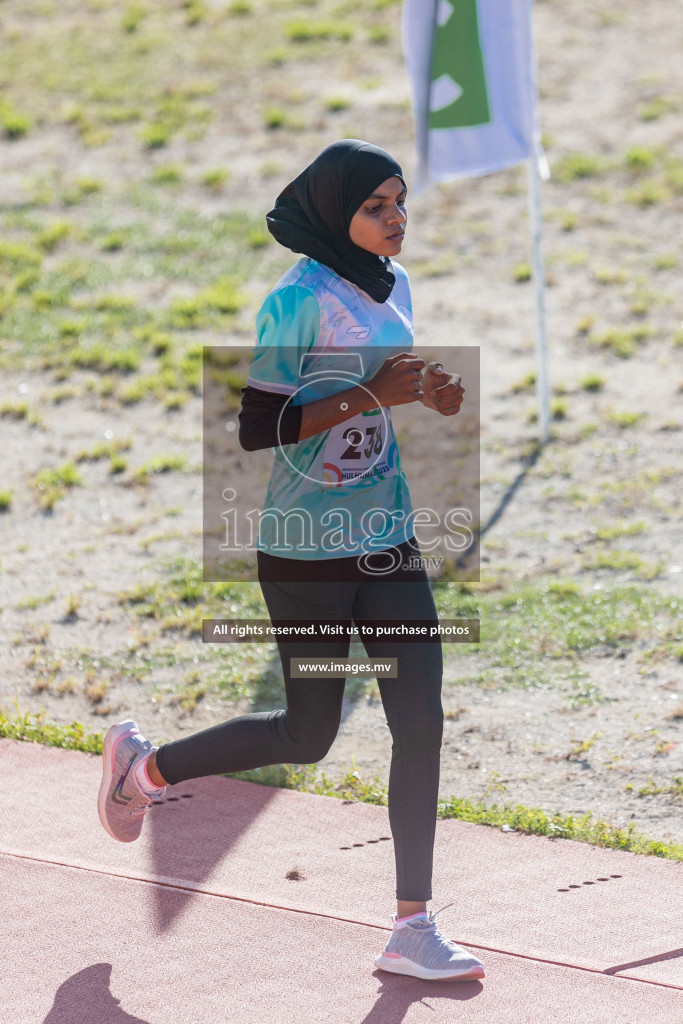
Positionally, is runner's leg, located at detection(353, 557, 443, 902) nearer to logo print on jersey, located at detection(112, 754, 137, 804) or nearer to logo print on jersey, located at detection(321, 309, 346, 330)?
logo print on jersey, located at detection(321, 309, 346, 330)

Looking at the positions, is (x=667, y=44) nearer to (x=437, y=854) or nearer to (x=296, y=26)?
(x=296, y=26)

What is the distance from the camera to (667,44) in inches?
515

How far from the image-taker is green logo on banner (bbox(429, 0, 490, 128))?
23.0 ft

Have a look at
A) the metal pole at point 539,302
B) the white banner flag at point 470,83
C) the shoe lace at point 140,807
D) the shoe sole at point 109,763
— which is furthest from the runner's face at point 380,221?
the metal pole at point 539,302

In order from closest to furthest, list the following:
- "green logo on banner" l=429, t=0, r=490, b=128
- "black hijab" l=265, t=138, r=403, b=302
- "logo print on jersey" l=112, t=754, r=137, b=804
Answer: "black hijab" l=265, t=138, r=403, b=302 < "logo print on jersey" l=112, t=754, r=137, b=804 < "green logo on banner" l=429, t=0, r=490, b=128

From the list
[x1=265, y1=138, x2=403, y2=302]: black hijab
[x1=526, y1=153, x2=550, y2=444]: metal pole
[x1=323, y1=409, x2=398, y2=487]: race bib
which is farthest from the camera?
[x1=526, y1=153, x2=550, y2=444]: metal pole

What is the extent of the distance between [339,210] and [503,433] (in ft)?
16.2

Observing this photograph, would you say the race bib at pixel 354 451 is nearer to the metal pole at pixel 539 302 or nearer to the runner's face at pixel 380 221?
the runner's face at pixel 380 221

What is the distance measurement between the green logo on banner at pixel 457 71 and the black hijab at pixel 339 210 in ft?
13.3

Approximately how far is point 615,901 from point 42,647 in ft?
9.46

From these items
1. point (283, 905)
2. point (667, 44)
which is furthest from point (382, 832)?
point (667, 44)

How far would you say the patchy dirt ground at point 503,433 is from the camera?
5.07 m

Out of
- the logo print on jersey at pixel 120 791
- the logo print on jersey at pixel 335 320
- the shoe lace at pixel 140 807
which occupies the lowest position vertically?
the shoe lace at pixel 140 807

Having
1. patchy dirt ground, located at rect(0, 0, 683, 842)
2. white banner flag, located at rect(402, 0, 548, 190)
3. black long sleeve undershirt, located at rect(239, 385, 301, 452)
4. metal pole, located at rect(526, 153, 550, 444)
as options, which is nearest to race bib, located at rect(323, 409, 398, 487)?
black long sleeve undershirt, located at rect(239, 385, 301, 452)
